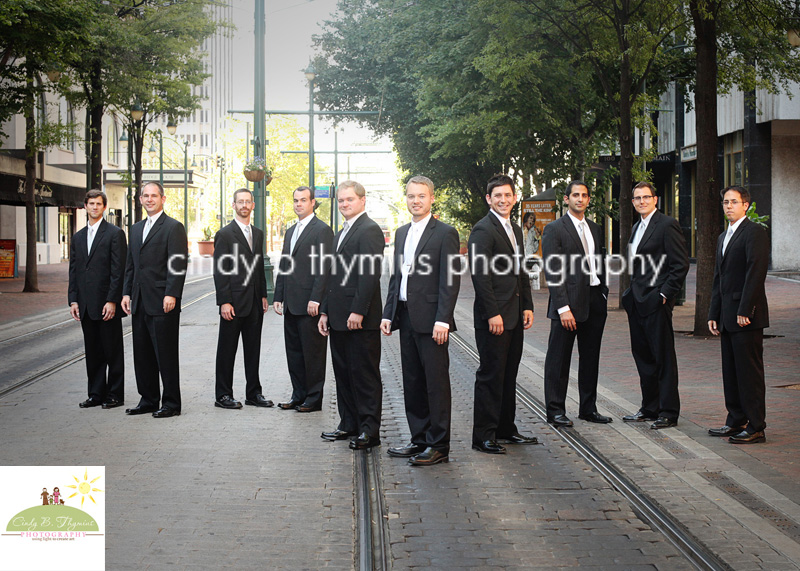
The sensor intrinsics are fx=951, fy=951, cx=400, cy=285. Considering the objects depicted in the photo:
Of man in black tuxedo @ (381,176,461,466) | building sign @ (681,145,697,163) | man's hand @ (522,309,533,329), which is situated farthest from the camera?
building sign @ (681,145,697,163)

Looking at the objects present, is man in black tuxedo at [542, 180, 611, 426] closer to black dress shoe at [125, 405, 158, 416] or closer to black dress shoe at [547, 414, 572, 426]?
black dress shoe at [547, 414, 572, 426]

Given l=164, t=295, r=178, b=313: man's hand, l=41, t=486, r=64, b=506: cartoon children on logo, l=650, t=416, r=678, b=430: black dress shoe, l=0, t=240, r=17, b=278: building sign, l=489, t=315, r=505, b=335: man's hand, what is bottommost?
l=650, t=416, r=678, b=430: black dress shoe

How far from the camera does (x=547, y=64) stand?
2278 centimetres

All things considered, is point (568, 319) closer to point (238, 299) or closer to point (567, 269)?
point (567, 269)

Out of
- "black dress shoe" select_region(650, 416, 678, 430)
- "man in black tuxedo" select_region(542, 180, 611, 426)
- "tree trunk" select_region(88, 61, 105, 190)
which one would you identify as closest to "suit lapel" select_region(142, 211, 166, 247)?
"man in black tuxedo" select_region(542, 180, 611, 426)

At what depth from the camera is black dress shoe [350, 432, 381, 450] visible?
6941 mm

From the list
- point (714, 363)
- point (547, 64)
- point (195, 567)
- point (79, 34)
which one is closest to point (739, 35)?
point (547, 64)

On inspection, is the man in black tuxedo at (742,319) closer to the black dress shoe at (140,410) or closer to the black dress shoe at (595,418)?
the black dress shoe at (595,418)

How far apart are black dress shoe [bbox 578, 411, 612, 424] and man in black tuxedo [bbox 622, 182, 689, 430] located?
0.59 ft

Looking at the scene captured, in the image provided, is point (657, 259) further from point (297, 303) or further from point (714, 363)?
point (714, 363)

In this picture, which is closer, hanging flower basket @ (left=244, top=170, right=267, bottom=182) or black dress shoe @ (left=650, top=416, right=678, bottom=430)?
black dress shoe @ (left=650, top=416, right=678, bottom=430)

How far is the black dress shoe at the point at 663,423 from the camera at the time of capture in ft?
24.9

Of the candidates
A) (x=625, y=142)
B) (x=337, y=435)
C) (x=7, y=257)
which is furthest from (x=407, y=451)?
(x=7, y=257)

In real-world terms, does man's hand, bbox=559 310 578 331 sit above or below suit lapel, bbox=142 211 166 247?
below
